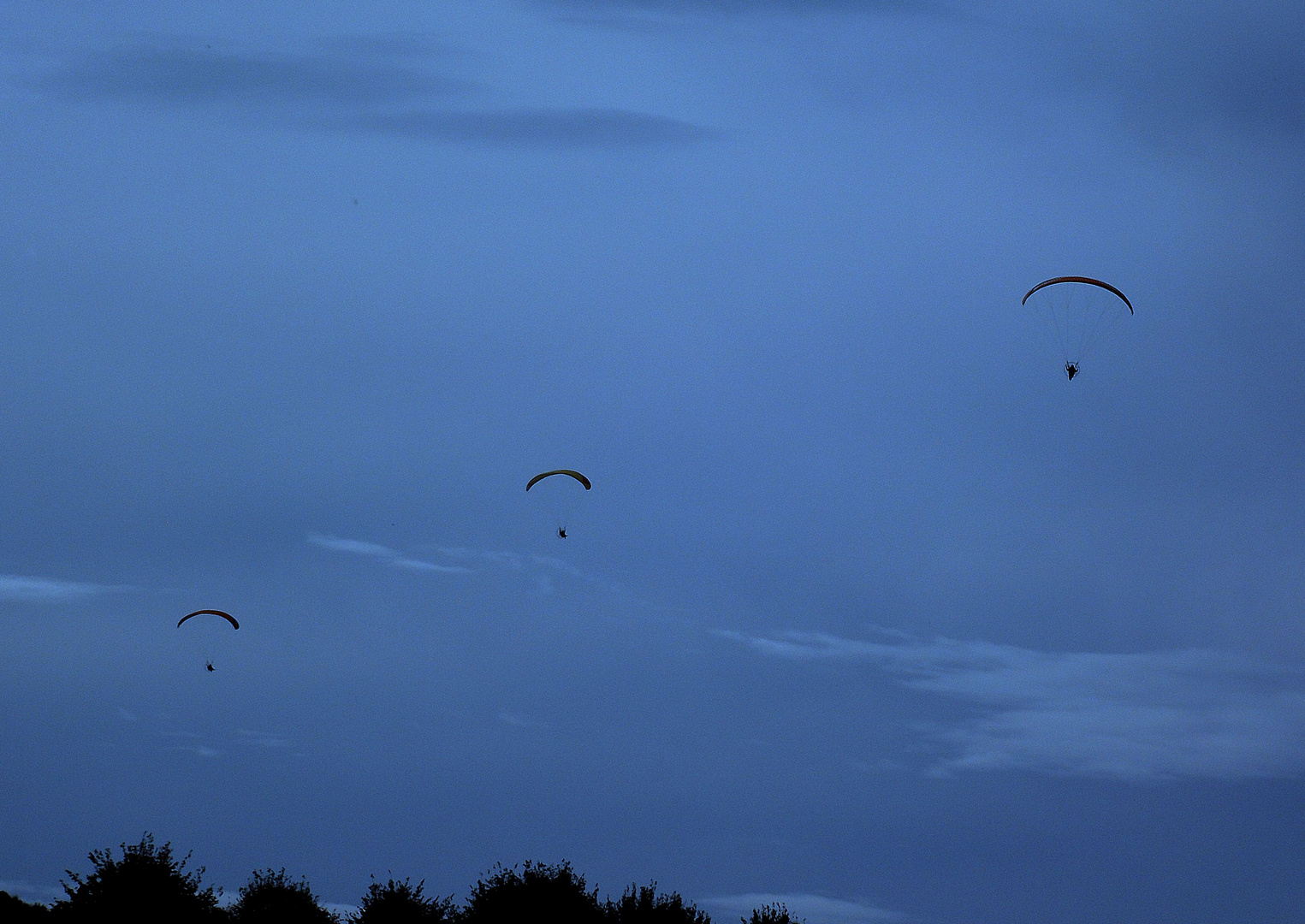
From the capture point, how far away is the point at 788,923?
53.2 meters

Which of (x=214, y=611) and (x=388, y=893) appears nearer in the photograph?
(x=388, y=893)

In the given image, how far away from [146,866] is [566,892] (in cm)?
1639

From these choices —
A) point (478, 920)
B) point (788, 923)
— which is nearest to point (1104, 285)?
point (788, 923)

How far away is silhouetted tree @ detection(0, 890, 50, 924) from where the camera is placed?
53.0 m

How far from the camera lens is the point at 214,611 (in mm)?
59156

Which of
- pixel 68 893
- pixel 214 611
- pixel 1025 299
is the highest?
pixel 1025 299

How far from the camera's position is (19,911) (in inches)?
2149

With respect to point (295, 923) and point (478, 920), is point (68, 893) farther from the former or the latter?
point (478, 920)

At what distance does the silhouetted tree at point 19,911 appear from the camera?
53.0 m

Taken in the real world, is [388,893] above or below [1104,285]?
below

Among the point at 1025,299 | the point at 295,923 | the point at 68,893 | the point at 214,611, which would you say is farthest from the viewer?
the point at 214,611

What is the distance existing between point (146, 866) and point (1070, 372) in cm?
4003

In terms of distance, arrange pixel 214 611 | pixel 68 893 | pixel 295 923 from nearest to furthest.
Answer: pixel 68 893, pixel 295 923, pixel 214 611

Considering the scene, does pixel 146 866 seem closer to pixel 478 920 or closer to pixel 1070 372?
pixel 478 920
